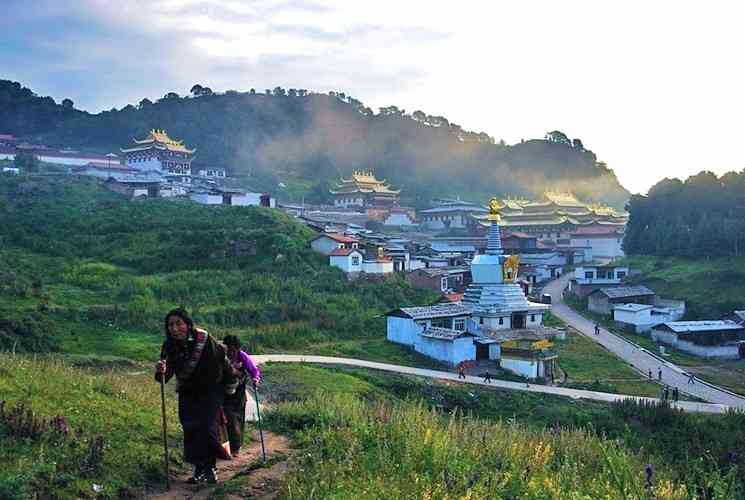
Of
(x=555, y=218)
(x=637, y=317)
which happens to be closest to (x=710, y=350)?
(x=637, y=317)

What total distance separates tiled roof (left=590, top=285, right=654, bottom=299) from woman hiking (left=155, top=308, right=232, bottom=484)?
124 ft

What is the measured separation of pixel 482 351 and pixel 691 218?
3462 cm

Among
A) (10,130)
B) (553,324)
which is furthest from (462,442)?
(10,130)

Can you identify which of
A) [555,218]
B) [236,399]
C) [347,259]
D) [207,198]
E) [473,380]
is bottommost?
[473,380]

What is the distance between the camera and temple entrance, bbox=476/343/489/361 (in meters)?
28.4

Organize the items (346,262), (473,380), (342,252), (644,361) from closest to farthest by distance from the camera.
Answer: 1. (473,380)
2. (644,361)
3. (346,262)
4. (342,252)

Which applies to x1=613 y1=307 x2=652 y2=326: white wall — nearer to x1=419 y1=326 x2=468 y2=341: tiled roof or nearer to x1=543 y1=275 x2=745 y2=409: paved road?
x1=543 y1=275 x2=745 y2=409: paved road

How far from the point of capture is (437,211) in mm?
73562

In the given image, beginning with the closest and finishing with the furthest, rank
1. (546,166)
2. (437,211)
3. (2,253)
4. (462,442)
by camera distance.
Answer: (462,442) → (2,253) → (437,211) → (546,166)

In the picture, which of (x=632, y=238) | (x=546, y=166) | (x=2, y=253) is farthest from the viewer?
(x=546, y=166)

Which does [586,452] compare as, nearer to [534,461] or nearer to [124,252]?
[534,461]

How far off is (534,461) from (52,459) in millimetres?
5165

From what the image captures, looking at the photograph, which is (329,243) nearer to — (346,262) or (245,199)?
(346,262)

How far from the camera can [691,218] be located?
55.2 m
